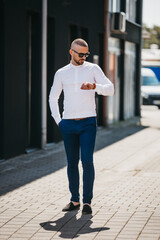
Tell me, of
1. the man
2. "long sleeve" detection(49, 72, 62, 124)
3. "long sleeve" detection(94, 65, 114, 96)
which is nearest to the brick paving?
the man

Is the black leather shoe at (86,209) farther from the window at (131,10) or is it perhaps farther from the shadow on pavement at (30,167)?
the window at (131,10)

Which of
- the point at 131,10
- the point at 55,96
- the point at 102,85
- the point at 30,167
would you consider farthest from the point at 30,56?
the point at 131,10

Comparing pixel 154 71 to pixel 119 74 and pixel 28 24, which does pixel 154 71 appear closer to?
pixel 119 74

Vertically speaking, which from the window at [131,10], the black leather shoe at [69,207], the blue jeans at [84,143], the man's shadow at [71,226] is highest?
the window at [131,10]

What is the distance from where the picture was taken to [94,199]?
25.2ft

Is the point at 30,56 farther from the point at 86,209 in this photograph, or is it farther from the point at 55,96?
the point at 86,209

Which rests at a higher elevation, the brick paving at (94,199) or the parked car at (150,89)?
the parked car at (150,89)

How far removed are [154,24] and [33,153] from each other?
103642 mm

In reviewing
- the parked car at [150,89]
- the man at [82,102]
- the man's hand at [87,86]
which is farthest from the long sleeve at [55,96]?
the parked car at [150,89]

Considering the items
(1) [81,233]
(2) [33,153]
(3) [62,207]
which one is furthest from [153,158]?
(1) [81,233]

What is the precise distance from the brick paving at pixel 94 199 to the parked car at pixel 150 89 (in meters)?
18.6

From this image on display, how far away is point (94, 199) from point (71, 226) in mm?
1478

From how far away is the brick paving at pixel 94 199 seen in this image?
6.02 metres

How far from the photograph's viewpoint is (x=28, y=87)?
506 inches
